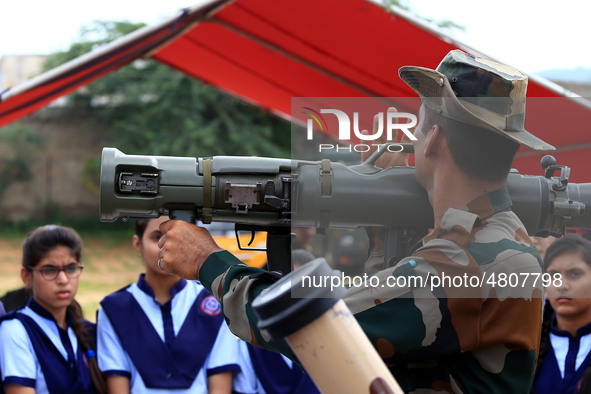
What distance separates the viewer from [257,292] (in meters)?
1.24

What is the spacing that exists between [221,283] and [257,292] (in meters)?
0.11

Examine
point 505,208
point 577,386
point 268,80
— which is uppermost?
point 268,80

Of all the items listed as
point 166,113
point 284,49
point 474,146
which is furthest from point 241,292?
point 166,113

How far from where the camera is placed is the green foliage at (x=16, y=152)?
1279 centimetres

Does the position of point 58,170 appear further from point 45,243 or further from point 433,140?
point 433,140

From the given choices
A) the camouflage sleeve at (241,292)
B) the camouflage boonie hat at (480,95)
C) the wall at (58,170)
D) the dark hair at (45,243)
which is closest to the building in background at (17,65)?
the wall at (58,170)

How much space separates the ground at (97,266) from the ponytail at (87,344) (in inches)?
210

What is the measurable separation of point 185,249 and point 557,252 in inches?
59.9

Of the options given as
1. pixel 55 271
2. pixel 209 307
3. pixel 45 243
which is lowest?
pixel 209 307

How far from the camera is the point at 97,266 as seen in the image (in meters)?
11.2

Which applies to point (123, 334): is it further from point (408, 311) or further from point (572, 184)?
point (572, 184)

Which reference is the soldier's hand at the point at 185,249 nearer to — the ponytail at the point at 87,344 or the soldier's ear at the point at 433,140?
the soldier's ear at the point at 433,140

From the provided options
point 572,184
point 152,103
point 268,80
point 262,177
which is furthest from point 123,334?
point 152,103

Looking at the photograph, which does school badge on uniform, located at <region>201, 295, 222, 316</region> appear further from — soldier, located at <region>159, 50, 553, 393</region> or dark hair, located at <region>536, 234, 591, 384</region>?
soldier, located at <region>159, 50, 553, 393</region>
